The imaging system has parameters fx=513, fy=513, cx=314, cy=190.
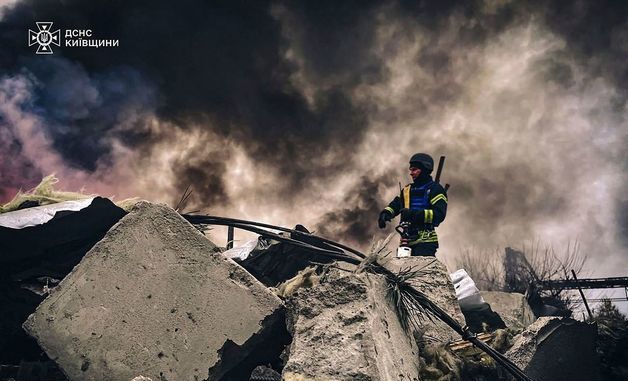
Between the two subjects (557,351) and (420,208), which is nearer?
(557,351)

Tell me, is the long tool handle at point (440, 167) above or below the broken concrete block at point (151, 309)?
above

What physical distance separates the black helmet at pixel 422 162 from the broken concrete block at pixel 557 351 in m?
2.03

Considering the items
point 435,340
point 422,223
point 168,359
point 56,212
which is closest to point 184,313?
point 168,359

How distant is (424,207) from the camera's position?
5.21 meters

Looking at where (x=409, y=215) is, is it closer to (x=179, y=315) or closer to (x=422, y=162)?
(x=422, y=162)

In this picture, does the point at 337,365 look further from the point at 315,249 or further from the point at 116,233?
the point at 116,233

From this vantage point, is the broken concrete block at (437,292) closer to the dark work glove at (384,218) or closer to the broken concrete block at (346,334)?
the broken concrete block at (346,334)

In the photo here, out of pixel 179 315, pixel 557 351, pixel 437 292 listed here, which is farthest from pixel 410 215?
pixel 179 315

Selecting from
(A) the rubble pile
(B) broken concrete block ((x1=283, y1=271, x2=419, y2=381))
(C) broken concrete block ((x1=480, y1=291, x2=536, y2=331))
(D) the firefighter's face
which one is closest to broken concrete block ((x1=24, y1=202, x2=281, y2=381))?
(A) the rubble pile

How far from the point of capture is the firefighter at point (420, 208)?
5.04 metres

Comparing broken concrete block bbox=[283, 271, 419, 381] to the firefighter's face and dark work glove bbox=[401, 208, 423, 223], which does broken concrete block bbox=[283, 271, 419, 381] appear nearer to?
dark work glove bbox=[401, 208, 423, 223]

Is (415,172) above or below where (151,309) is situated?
above

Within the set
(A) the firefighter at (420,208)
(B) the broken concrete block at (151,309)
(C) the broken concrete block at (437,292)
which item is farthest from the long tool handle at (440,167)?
(B) the broken concrete block at (151,309)

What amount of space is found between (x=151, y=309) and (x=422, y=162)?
3362 millimetres
